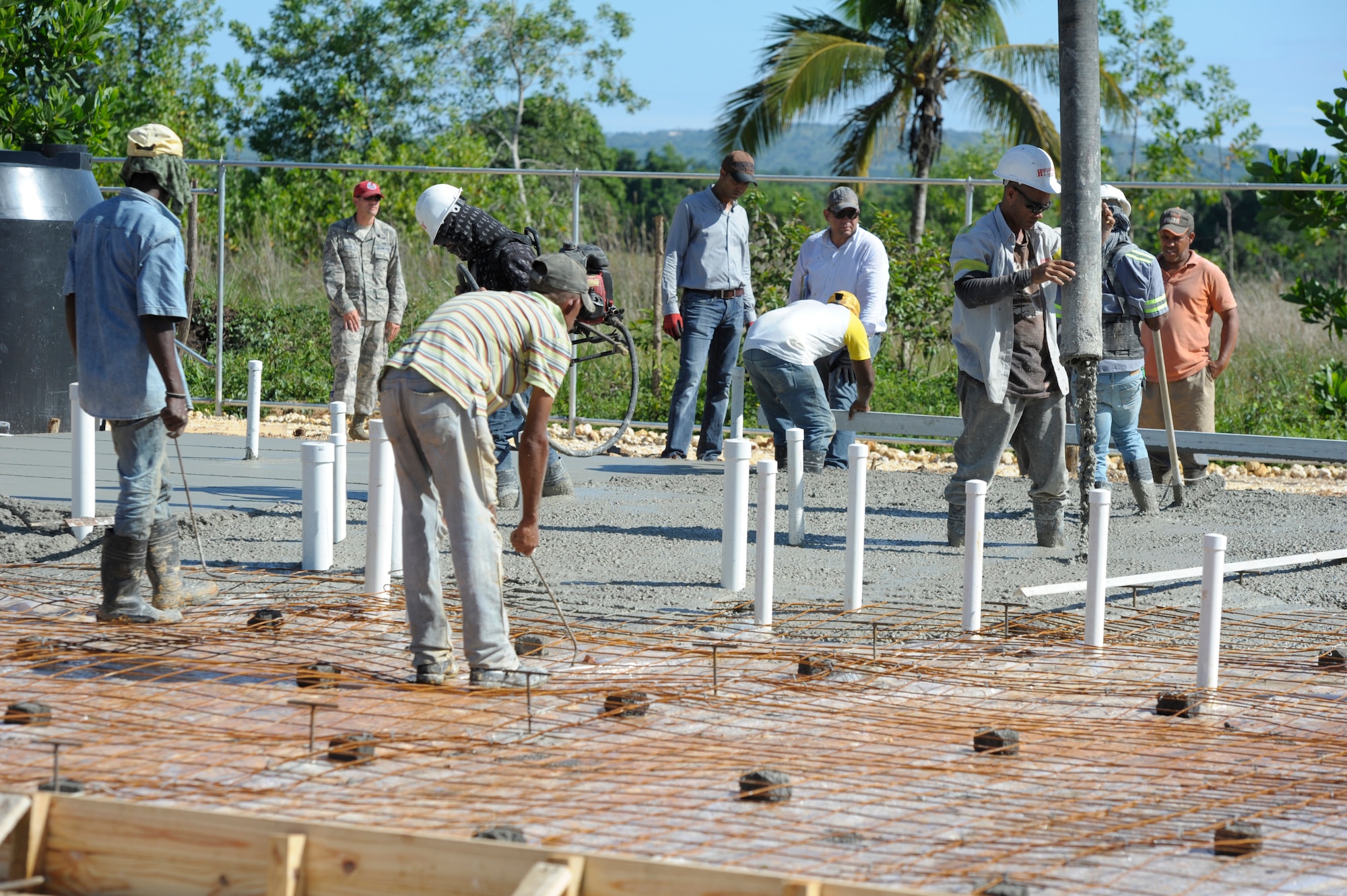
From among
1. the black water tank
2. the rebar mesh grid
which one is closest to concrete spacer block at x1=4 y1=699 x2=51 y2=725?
the rebar mesh grid

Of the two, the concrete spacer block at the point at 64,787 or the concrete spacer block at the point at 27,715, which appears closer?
the concrete spacer block at the point at 64,787

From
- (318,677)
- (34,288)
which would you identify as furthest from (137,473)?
(34,288)

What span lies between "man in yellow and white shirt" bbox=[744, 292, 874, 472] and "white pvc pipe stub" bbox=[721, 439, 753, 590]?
2.64 metres

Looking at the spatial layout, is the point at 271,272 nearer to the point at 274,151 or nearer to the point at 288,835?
the point at 288,835

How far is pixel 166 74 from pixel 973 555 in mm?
34570

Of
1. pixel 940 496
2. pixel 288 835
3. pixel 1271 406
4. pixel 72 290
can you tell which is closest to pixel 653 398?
pixel 940 496

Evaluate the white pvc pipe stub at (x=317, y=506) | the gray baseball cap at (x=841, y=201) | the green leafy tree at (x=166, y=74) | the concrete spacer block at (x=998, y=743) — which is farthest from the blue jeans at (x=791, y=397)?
the green leafy tree at (x=166, y=74)

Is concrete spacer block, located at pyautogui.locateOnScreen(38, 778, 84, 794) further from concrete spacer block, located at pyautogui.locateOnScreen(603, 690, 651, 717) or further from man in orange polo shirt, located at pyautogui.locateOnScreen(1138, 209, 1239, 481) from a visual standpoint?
man in orange polo shirt, located at pyautogui.locateOnScreen(1138, 209, 1239, 481)

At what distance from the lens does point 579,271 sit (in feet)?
17.7

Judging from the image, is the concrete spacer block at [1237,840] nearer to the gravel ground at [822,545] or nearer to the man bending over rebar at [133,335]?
the gravel ground at [822,545]

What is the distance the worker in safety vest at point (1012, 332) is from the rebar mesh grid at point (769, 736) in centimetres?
133

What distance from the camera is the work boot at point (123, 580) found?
6090 mm

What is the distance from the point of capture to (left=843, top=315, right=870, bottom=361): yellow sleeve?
10.1m

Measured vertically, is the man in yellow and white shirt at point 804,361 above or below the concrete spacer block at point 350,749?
above
